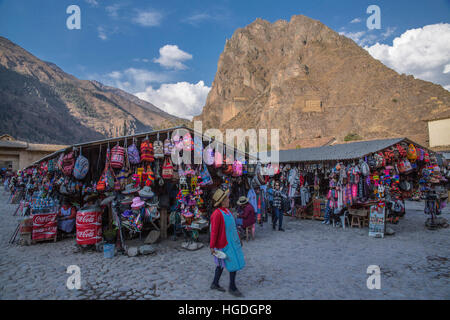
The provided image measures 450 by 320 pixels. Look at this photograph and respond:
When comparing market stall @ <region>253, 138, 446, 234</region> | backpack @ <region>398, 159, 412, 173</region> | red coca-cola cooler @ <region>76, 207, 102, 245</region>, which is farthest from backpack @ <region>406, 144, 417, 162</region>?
red coca-cola cooler @ <region>76, 207, 102, 245</region>

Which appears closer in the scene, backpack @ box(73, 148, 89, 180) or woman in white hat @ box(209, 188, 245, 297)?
woman in white hat @ box(209, 188, 245, 297)

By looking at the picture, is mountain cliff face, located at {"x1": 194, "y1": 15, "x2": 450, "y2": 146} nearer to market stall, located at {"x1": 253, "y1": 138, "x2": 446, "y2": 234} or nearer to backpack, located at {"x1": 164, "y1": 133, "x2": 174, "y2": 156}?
market stall, located at {"x1": 253, "y1": 138, "x2": 446, "y2": 234}

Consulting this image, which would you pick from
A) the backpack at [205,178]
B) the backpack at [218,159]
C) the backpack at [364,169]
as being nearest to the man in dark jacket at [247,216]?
the backpack at [205,178]

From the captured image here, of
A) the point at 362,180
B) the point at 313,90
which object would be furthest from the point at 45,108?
the point at 362,180

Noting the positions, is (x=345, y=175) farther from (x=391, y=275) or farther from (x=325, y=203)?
(x=391, y=275)

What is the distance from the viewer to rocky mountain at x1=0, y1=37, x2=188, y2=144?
61375mm

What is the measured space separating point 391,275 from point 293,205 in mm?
6586

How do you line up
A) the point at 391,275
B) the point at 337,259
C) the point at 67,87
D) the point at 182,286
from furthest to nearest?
the point at 67,87 < the point at 337,259 < the point at 391,275 < the point at 182,286

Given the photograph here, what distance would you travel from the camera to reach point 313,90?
67000mm

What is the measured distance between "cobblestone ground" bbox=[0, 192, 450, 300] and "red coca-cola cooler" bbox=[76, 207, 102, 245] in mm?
334

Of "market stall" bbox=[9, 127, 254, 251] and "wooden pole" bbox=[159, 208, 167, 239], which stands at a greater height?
"market stall" bbox=[9, 127, 254, 251]

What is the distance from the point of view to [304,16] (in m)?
87.8

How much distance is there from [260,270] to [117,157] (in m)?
4.15
